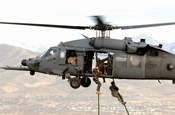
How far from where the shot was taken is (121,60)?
3347 centimetres

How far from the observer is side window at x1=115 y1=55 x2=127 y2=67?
3344 cm

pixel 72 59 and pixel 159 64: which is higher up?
pixel 72 59

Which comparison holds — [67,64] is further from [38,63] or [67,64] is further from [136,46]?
[136,46]

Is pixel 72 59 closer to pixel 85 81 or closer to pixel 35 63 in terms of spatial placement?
pixel 85 81

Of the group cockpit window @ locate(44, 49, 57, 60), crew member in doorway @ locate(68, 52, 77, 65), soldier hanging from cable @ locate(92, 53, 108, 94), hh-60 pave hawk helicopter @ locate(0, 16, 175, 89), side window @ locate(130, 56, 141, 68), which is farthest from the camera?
cockpit window @ locate(44, 49, 57, 60)

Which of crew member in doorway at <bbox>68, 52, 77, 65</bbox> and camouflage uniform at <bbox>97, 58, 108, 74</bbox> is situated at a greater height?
crew member in doorway at <bbox>68, 52, 77, 65</bbox>

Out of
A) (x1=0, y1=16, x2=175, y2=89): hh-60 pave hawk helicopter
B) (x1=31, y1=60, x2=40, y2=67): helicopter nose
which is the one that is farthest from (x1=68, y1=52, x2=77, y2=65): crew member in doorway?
(x1=31, y1=60, x2=40, y2=67): helicopter nose

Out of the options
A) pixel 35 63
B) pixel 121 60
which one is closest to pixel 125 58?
pixel 121 60

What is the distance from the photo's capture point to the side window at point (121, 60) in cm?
3344

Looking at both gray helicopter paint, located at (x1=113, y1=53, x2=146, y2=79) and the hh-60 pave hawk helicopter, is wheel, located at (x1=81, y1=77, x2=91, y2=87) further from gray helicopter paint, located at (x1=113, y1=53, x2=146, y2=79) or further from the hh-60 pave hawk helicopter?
gray helicopter paint, located at (x1=113, y1=53, x2=146, y2=79)

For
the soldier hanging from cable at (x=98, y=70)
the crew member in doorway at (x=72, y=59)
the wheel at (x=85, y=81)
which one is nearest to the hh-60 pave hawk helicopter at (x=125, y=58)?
the crew member in doorway at (x=72, y=59)

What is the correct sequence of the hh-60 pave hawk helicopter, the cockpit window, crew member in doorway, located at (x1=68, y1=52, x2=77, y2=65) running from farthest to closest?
the cockpit window
crew member in doorway, located at (x1=68, y1=52, x2=77, y2=65)
the hh-60 pave hawk helicopter

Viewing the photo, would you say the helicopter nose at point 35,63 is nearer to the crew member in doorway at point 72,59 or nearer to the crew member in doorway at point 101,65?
the crew member in doorway at point 72,59

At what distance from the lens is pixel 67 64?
35000mm
